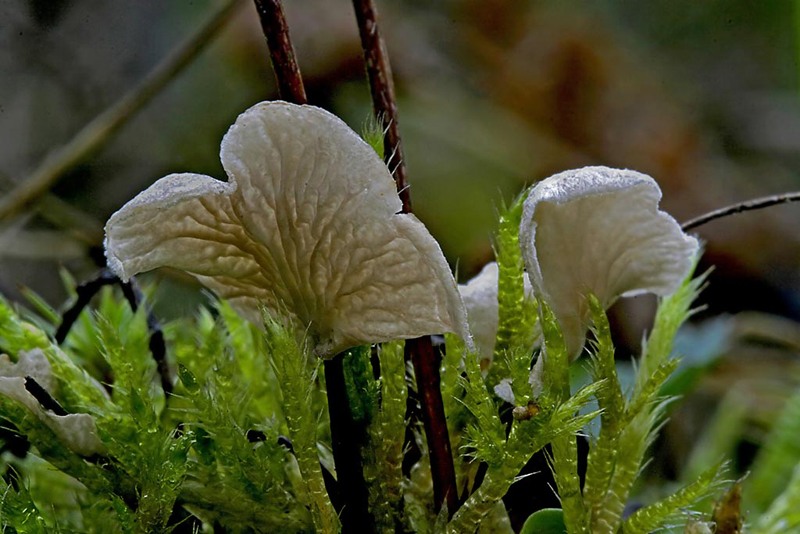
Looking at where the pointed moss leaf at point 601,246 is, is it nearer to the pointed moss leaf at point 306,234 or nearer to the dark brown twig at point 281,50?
the pointed moss leaf at point 306,234

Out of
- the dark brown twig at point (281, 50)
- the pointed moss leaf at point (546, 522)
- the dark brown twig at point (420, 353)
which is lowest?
the pointed moss leaf at point (546, 522)

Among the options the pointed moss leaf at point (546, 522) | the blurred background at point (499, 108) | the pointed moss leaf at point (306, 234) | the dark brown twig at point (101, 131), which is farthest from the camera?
the blurred background at point (499, 108)

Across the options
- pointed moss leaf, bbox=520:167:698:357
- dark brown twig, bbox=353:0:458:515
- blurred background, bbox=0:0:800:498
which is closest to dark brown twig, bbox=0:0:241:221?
blurred background, bbox=0:0:800:498

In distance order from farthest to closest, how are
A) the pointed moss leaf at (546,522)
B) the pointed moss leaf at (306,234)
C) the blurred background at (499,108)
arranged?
1. the blurred background at (499,108)
2. the pointed moss leaf at (546,522)
3. the pointed moss leaf at (306,234)

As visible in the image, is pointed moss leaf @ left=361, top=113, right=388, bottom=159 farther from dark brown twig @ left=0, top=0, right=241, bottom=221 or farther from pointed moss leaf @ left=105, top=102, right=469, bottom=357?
dark brown twig @ left=0, top=0, right=241, bottom=221

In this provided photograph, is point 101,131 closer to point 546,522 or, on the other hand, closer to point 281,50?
point 281,50

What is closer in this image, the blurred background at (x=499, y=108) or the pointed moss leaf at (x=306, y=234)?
the pointed moss leaf at (x=306, y=234)

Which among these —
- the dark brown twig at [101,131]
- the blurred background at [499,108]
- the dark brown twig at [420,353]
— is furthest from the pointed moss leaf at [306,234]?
the blurred background at [499,108]
